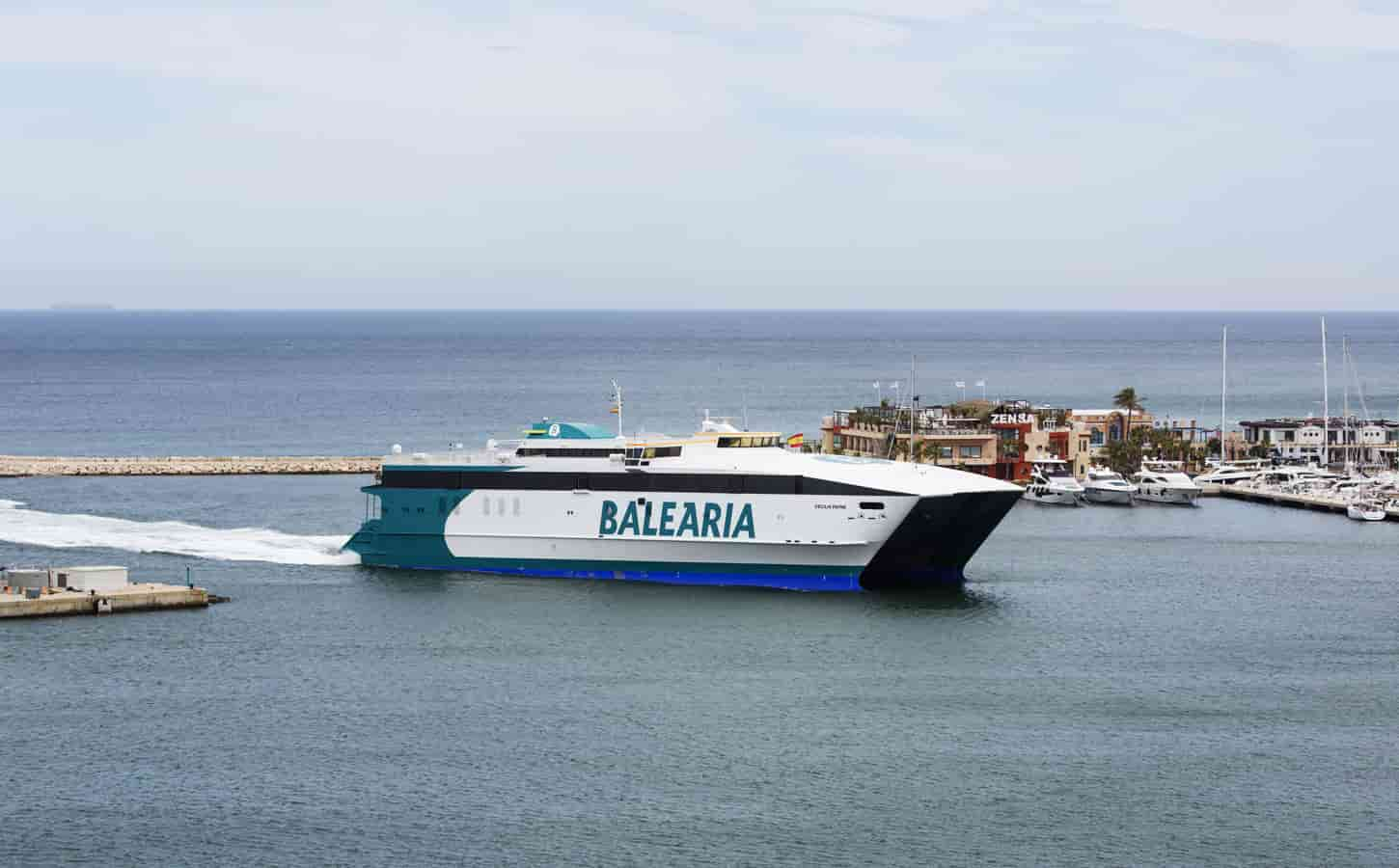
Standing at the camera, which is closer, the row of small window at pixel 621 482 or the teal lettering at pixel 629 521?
the row of small window at pixel 621 482

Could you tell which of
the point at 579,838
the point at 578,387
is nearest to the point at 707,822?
the point at 579,838

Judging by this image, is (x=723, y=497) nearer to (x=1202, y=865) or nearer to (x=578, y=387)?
(x=1202, y=865)

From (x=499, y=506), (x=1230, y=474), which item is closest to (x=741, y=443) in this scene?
(x=499, y=506)

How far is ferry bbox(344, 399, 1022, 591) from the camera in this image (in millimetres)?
55812

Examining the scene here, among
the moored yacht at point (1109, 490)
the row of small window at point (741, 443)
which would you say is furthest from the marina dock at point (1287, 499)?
the row of small window at point (741, 443)

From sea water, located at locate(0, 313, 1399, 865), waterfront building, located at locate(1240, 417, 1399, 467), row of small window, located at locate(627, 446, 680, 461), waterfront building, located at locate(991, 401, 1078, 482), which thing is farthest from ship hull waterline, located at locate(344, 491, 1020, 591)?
waterfront building, located at locate(1240, 417, 1399, 467)

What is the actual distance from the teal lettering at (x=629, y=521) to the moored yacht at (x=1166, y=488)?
36409 mm

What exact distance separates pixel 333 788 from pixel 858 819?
10.3 meters

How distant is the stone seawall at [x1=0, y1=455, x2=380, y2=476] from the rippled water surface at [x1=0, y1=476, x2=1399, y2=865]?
108 feet

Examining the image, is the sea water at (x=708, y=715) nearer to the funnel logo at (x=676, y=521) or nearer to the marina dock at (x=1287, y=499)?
the funnel logo at (x=676, y=521)

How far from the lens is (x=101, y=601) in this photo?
173 ft

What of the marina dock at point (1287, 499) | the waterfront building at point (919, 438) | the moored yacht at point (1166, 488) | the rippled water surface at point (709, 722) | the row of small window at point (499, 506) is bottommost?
the rippled water surface at point (709, 722)

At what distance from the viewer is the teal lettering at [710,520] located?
57219 mm

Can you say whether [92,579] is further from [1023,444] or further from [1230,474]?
[1230,474]
